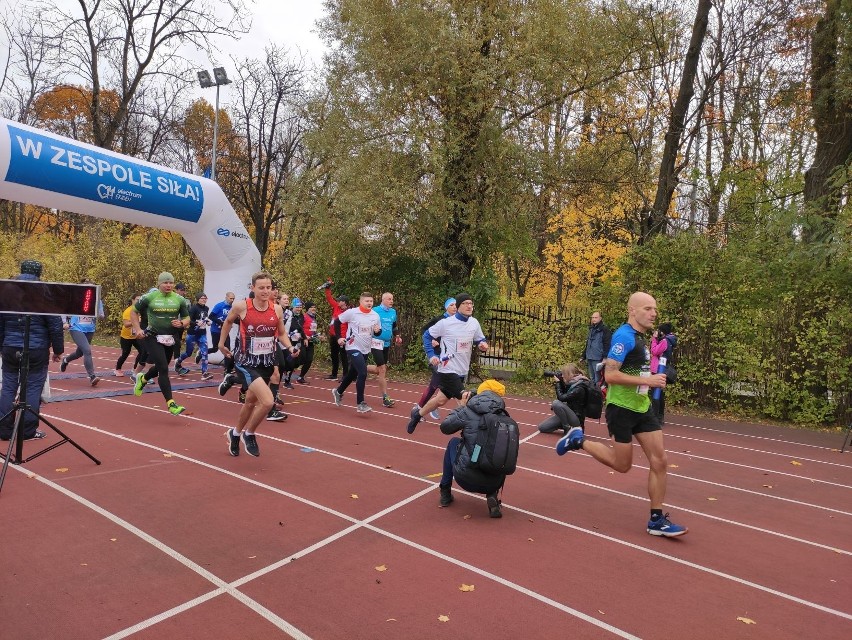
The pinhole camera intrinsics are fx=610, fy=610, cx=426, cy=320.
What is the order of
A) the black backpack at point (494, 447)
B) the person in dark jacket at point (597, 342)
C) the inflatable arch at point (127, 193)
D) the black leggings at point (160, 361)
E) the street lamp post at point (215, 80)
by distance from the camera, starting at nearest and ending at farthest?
the black backpack at point (494, 447) → the black leggings at point (160, 361) → the inflatable arch at point (127, 193) → the person in dark jacket at point (597, 342) → the street lamp post at point (215, 80)

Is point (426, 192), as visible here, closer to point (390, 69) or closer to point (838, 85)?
point (390, 69)

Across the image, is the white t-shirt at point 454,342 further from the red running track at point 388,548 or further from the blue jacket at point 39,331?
the blue jacket at point 39,331

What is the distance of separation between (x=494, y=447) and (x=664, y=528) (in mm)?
1564

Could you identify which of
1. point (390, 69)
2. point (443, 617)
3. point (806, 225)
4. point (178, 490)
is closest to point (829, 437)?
point (806, 225)

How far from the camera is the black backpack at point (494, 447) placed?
5.15 meters

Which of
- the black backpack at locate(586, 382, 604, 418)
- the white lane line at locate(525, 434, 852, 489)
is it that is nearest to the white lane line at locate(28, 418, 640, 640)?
the black backpack at locate(586, 382, 604, 418)

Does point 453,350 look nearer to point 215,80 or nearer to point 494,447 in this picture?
point 494,447

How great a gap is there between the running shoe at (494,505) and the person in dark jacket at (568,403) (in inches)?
28.9

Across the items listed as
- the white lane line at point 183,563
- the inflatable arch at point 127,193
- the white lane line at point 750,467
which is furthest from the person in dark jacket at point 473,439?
the inflatable arch at point 127,193

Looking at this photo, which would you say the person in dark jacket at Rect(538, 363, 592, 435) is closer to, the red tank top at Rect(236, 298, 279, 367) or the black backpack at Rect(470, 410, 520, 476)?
the black backpack at Rect(470, 410, 520, 476)

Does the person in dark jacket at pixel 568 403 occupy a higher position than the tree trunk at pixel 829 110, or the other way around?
the tree trunk at pixel 829 110

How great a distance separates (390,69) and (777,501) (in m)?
13.1

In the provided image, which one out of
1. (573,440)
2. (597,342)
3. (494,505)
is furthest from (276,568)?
(597,342)

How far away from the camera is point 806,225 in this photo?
11.6 meters
